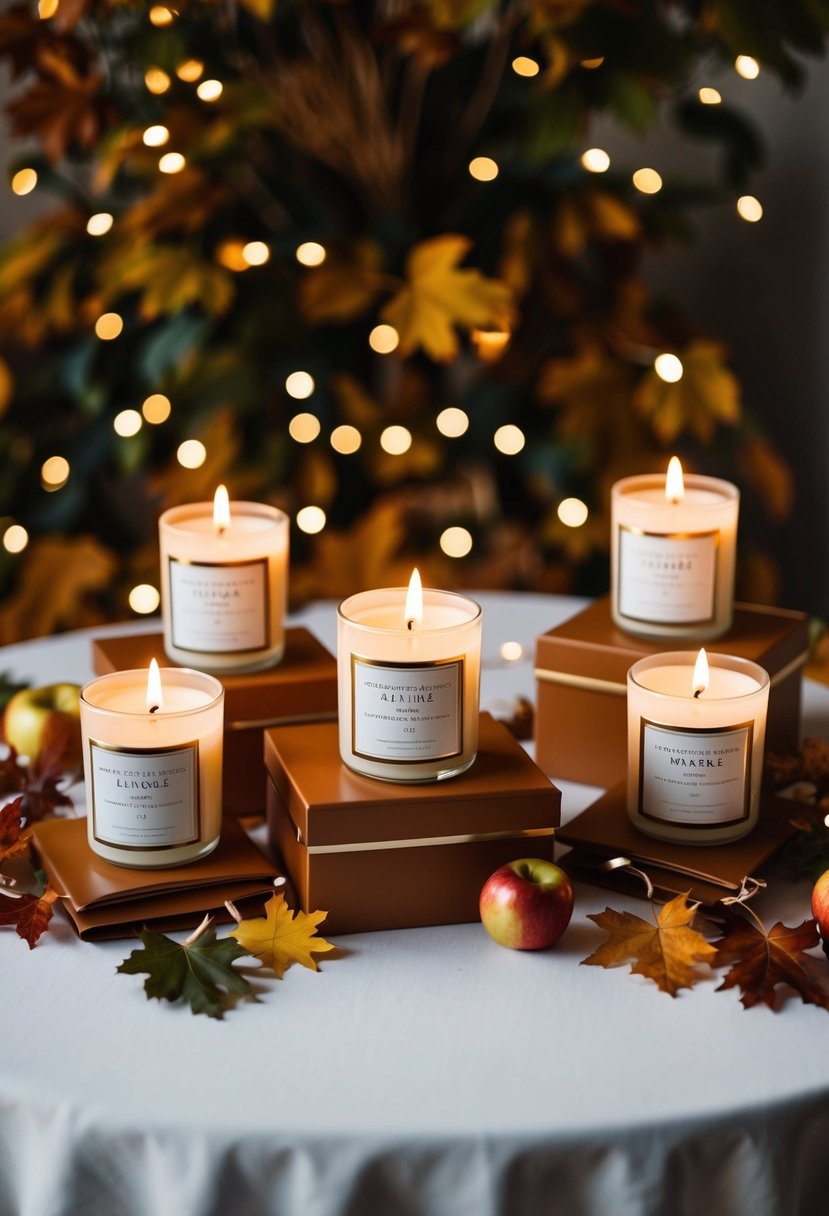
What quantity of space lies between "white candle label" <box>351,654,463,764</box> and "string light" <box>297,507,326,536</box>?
1158 millimetres

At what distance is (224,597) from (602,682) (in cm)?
32

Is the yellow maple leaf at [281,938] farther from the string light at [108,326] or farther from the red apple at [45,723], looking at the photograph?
the string light at [108,326]

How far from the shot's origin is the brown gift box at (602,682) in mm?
1178

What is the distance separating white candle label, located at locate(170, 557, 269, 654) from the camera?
1.14 m

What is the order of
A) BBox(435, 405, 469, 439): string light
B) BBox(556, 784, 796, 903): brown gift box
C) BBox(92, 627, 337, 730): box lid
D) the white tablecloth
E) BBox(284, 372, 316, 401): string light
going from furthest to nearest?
BBox(435, 405, 469, 439): string light, BBox(284, 372, 316, 401): string light, BBox(92, 627, 337, 730): box lid, BBox(556, 784, 796, 903): brown gift box, the white tablecloth

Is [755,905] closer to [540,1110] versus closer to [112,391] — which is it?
[540,1110]

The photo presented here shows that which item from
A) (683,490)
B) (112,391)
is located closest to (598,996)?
(683,490)

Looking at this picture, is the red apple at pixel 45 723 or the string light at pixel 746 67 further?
the string light at pixel 746 67

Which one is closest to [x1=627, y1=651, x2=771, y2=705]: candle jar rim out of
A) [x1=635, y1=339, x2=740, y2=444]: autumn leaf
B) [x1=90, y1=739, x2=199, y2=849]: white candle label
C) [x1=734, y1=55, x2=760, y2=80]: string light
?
[x1=90, y1=739, x2=199, y2=849]: white candle label

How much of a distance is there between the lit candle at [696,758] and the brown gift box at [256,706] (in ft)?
0.88

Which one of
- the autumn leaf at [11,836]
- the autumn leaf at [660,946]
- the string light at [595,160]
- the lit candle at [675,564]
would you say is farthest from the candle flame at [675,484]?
the string light at [595,160]

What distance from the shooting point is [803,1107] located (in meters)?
0.80

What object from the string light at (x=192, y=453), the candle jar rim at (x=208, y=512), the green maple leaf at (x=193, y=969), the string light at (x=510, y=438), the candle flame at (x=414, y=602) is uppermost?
the string light at (x=510, y=438)

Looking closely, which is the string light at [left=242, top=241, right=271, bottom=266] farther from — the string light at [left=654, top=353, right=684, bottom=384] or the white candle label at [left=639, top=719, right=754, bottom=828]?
the white candle label at [left=639, top=719, right=754, bottom=828]
